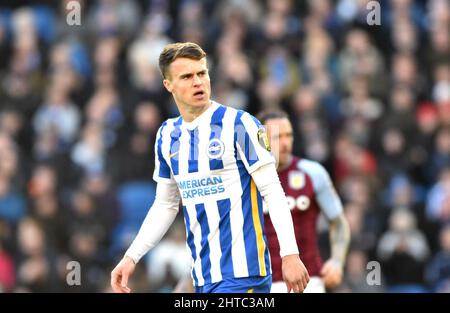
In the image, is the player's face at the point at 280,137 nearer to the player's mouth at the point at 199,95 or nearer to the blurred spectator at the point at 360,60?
the player's mouth at the point at 199,95

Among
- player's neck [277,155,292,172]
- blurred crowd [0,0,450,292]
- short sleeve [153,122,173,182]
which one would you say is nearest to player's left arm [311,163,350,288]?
player's neck [277,155,292,172]

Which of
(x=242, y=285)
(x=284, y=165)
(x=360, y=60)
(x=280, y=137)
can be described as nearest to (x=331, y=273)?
(x=284, y=165)

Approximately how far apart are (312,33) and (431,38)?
1464 millimetres

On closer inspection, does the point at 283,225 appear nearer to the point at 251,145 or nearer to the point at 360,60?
the point at 251,145

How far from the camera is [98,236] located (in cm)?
1259

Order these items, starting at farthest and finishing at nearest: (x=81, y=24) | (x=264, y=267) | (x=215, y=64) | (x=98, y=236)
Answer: (x=81, y=24)
(x=215, y=64)
(x=98, y=236)
(x=264, y=267)

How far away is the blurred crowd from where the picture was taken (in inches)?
481

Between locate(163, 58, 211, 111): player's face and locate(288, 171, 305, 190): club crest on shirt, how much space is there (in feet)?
5.94

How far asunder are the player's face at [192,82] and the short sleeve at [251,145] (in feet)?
0.90

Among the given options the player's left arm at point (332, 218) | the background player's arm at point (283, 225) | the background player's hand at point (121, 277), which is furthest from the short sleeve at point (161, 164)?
the player's left arm at point (332, 218)

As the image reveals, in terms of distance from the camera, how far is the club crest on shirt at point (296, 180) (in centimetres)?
810

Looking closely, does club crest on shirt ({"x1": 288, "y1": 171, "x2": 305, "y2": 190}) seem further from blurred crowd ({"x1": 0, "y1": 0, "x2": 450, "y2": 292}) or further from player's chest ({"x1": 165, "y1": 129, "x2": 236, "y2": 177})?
blurred crowd ({"x1": 0, "y1": 0, "x2": 450, "y2": 292})
